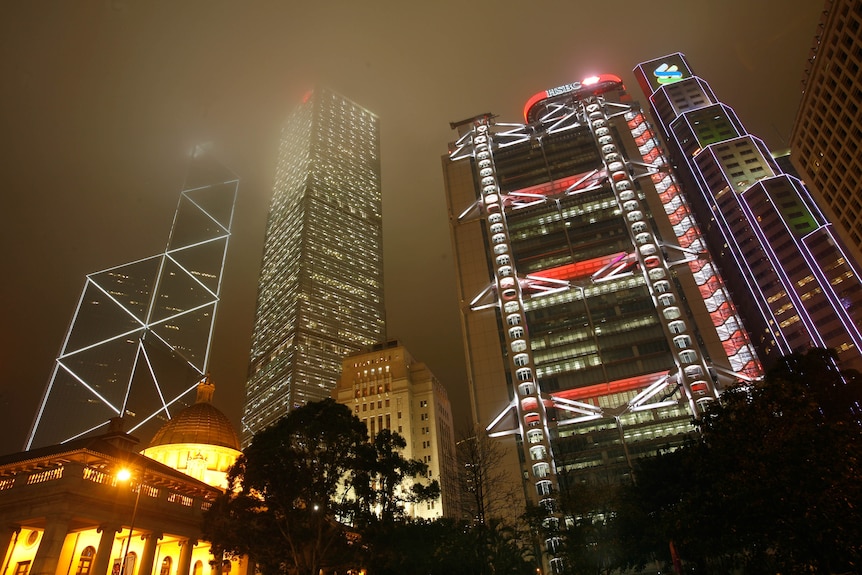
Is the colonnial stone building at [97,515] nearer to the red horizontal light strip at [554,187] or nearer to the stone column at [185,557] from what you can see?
the stone column at [185,557]

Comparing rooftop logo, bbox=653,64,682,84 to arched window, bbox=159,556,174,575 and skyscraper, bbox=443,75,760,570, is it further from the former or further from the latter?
arched window, bbox=159,556,174,575

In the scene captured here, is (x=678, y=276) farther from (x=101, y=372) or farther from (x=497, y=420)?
(x=101, y=372)

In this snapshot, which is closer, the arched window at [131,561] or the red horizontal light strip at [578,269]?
the arched window at [131,561]

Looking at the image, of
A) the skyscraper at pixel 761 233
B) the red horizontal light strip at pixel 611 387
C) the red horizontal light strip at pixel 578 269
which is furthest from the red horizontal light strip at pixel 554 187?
the red horizontal light strip at pixel 611 387

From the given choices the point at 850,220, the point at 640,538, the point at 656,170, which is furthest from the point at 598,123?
the point at 640,538

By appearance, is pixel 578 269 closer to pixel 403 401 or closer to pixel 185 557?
pixel 403 401

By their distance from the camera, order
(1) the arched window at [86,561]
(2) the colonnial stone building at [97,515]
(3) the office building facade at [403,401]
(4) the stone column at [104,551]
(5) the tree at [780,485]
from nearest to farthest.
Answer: (5) the tree at [780,485] < (2) the colonnial stone building at [97,515] < (4) the stone column at [104,551] < (1) the arched window at [86,561] < (3) the office building facade at [403,401]

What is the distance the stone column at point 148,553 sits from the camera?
1195 inches

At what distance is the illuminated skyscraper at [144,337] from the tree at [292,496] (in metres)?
89.9

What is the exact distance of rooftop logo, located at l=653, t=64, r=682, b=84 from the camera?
153 m

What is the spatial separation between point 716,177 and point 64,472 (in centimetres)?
13133

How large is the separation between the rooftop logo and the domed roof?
146082 millimetres

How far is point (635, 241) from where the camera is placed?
3804 inches

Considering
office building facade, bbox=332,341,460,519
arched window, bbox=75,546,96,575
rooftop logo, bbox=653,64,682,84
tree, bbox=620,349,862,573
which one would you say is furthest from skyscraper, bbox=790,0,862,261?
rooftop logo, bbox=653,64,682,84
